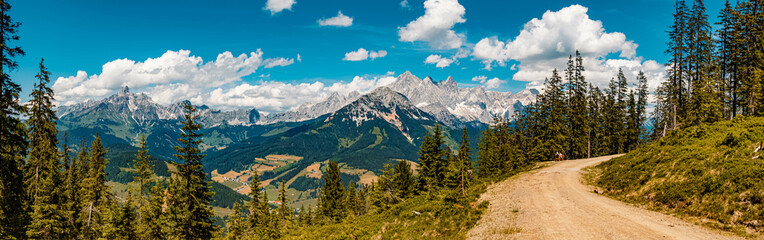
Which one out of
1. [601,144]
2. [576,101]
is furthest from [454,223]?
[601,144]

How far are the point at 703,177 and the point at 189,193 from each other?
37.4m

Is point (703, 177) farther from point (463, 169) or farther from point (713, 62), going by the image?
point (713, 62)

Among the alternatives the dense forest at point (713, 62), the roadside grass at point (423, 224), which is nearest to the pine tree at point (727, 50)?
the dense forest at point (713, 62)

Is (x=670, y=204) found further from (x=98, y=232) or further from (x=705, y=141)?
(x=98, y=232)

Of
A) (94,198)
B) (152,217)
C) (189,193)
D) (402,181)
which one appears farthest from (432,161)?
(94,198)

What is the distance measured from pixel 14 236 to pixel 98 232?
14941mm

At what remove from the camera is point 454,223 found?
2083 centimetres

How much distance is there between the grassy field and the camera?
14.7 metres

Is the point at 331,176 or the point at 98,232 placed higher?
the point at 331,176

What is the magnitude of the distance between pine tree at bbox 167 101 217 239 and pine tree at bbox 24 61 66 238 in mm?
11451

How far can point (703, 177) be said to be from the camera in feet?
60.2

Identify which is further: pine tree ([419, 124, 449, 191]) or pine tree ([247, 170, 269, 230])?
pine tree ([247, 170, 269, 230])

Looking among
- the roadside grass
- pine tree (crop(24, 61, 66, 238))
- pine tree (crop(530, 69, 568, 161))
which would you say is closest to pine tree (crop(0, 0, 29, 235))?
pine tree (crop(24, 61, 66, 238))

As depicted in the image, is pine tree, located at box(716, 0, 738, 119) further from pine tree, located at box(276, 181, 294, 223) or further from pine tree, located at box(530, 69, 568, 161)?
pine tree, located at box(276, 181, 294, 223)
